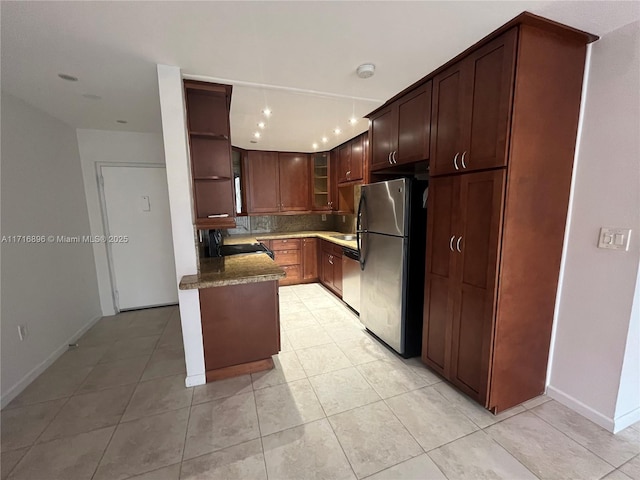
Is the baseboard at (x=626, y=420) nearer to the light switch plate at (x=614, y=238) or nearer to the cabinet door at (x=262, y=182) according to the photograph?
the light switch plate at (x=614, y=238)

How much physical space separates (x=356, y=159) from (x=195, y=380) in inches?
123

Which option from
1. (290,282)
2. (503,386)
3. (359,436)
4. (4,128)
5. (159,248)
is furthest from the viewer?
(290,282)

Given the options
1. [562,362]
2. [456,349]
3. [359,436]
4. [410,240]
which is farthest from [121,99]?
[562,362]

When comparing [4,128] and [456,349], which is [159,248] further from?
[456,349]

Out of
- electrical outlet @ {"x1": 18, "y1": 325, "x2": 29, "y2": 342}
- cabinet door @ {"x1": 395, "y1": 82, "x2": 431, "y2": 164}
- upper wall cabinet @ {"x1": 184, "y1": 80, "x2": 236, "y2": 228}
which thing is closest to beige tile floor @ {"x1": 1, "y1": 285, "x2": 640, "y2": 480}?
electrical outlet @ {"x1": 18, "y1": 325, "x2": 29, "y2": 342}

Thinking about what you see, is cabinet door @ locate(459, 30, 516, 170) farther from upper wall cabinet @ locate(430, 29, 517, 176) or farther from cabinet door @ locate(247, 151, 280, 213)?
cabinet door @ locate(247, 151, 280, 213)

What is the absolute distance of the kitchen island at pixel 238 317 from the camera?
2016mm

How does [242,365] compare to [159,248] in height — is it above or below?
below

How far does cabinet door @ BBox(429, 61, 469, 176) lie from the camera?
1.71m

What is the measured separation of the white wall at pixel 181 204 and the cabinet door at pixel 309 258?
101 inches

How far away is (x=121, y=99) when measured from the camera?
7.54 ft

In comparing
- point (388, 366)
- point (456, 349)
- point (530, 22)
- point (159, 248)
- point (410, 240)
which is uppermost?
point (530, 22)

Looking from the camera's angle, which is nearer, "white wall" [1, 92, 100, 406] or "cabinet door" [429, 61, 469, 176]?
"cabinet door" [429, 61, 469, 176]

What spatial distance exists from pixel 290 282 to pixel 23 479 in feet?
11.0
